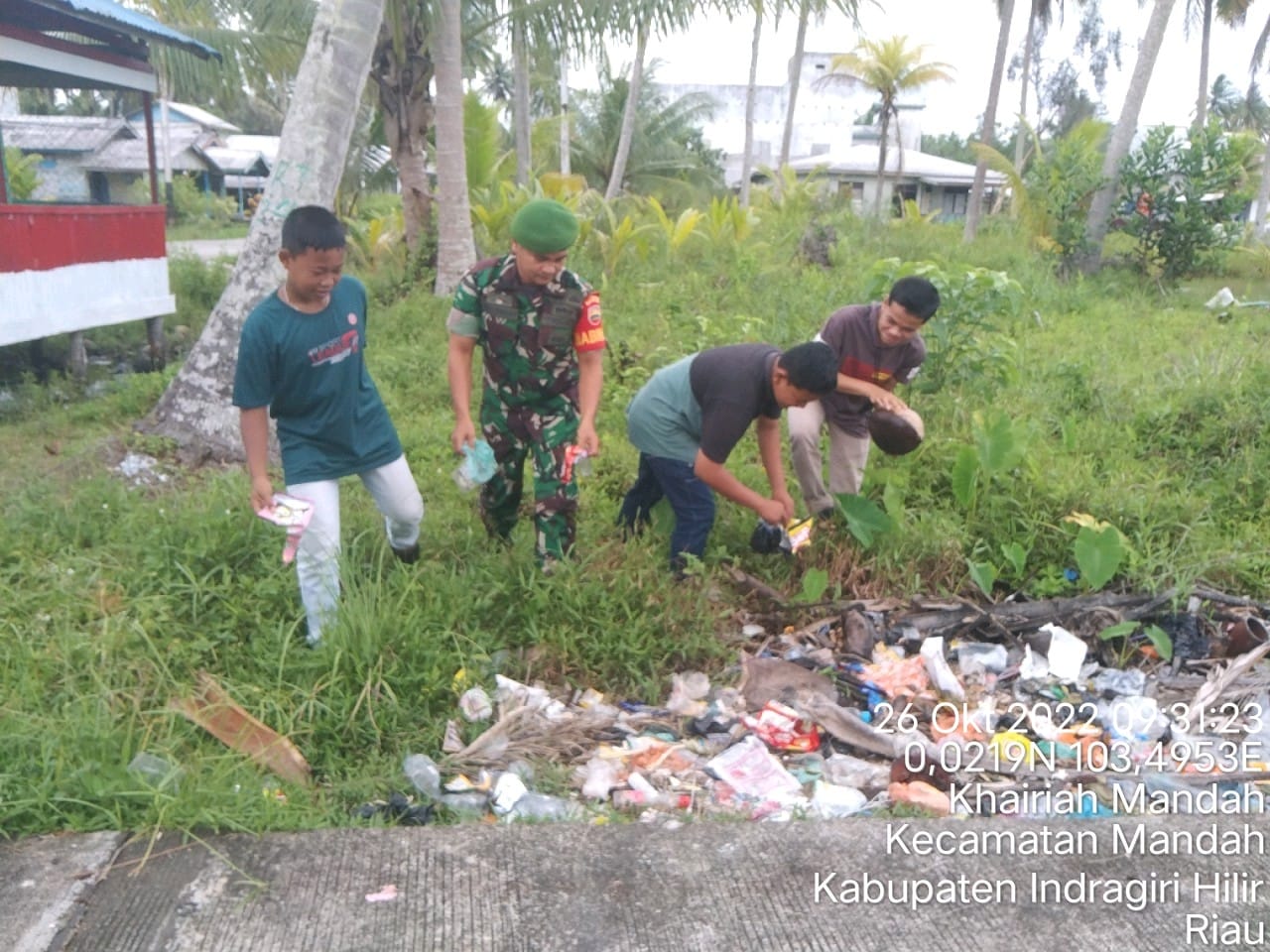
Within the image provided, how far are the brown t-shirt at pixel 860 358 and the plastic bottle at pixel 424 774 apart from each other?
8.25 ft

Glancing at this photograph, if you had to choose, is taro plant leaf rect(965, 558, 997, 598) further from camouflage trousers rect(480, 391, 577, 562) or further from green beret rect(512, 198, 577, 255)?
green beret rect(512, 198, 577, 255)

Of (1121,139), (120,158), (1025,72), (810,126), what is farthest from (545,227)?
(810,126)

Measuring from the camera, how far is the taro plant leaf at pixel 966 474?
4922mm

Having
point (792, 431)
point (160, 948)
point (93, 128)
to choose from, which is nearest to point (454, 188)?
point (792, 431)

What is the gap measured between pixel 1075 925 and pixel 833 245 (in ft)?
33.3

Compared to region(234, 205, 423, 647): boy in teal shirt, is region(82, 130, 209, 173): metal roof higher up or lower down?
higher up

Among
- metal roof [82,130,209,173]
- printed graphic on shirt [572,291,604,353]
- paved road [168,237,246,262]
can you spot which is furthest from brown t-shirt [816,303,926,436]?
metal roof [82,130,209,173]

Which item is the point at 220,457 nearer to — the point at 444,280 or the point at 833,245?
the point at 444,280

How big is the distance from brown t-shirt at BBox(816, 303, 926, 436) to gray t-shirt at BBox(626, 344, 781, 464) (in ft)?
2.80

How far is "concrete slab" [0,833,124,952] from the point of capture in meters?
2.34

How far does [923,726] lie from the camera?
3.79 meters

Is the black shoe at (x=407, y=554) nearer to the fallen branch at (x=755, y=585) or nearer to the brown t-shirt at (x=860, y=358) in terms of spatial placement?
the fallen branch at (x=755, y=585)

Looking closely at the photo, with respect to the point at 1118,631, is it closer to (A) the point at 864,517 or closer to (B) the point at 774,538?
(A) the point at 864,517

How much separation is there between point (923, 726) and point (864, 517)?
1026mm
